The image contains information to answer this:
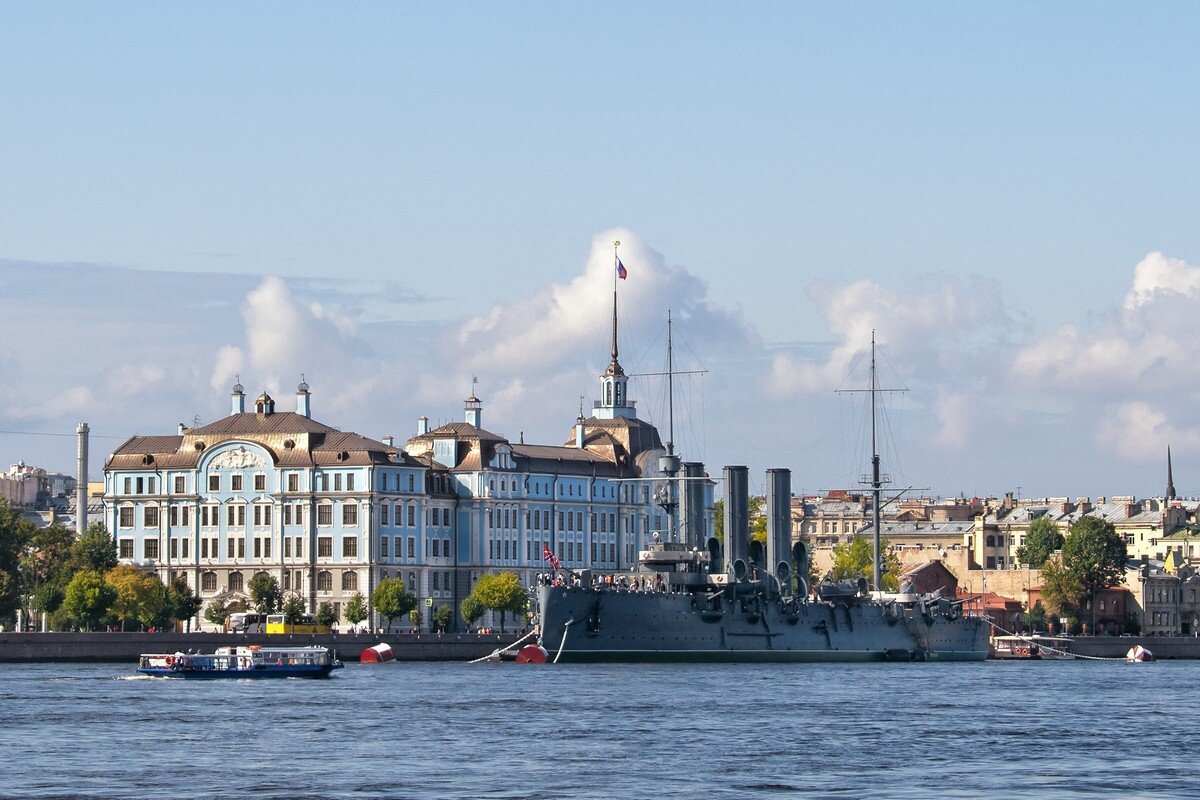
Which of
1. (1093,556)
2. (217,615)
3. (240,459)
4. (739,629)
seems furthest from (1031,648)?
(240,459)

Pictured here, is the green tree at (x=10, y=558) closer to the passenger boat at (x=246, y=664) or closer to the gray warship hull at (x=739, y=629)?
the passenger boat at (x=246, y=664)

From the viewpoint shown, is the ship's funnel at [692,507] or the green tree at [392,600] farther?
the green tree at [392,600]

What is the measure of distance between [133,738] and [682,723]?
54.9ft

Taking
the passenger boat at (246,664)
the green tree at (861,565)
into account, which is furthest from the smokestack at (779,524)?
the green tree at (861,565)

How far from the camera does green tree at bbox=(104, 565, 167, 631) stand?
142 meters

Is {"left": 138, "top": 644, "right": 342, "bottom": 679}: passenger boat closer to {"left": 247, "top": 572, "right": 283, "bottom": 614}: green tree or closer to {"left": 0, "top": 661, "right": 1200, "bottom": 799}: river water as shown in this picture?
{"left": 0, "top": 661, "right": 1200, "bottom": 799}: river water

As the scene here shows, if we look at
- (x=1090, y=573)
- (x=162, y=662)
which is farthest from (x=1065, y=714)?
(x=1090, y=573)

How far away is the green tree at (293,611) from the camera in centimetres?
14288

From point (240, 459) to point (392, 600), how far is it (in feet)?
50.8

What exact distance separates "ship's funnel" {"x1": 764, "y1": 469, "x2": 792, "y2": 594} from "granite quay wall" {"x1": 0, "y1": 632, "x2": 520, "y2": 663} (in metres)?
14.0

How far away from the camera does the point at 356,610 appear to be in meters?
147

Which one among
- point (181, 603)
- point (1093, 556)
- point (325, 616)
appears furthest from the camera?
point (1093, 556)

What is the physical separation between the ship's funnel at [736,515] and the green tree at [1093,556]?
62.8 metres

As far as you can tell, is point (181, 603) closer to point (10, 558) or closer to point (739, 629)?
point (10, 558)
